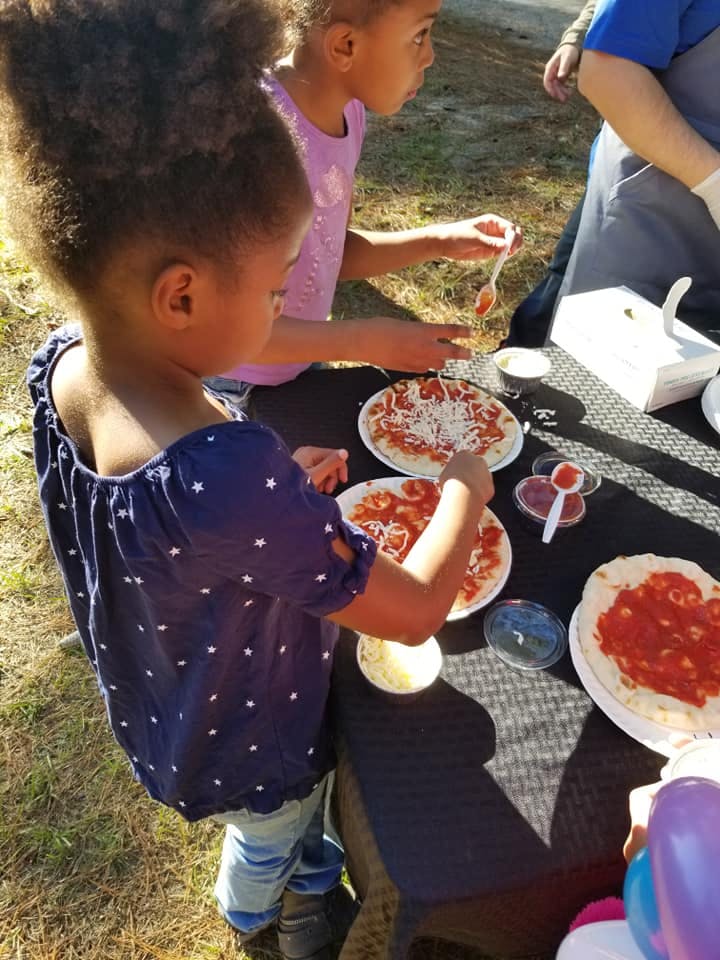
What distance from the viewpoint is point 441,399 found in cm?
192

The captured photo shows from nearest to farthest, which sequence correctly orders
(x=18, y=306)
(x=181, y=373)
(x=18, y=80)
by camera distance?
1. (x=18, y=80)
2. (x=181, y=373)
3. (x=18, y=306)

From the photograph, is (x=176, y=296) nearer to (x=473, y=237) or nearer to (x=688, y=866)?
(x=688, y=866)

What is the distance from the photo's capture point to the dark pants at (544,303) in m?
2.91

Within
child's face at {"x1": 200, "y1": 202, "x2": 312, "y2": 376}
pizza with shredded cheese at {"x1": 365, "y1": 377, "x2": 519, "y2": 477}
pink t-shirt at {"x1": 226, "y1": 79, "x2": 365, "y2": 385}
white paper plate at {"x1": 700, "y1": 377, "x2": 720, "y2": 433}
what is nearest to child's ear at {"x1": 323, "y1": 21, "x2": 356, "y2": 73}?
pink t-shirt at {"x1": 226, "y1": 79, "x2": 365, "y2": 385}

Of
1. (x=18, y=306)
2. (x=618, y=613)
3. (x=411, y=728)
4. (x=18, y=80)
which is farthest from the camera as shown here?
(x=18, y=306)

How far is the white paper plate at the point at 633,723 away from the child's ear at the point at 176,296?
0.89 meters

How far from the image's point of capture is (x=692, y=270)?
92.6 inches

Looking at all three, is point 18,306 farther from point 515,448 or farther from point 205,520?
point 205,520

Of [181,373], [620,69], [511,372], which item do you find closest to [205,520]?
[181,373]

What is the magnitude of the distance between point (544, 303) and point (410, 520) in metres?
1.78

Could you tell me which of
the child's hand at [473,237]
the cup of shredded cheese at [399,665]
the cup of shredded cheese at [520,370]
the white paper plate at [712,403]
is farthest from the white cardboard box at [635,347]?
the cup of shredded cheese at [399,665]

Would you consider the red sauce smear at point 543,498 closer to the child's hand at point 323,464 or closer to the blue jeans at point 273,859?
the child's hand at point 323,464

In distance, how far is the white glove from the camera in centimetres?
207

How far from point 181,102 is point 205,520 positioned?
1.52ft
